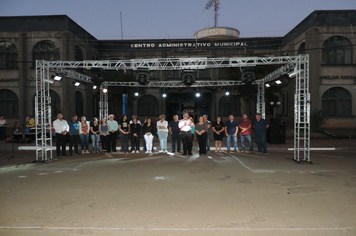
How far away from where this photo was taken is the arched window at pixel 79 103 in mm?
22422

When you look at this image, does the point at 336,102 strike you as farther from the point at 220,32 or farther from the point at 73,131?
the point at 73,131

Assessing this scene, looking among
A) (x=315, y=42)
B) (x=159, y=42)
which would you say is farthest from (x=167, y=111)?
→ (x=315, y=42)

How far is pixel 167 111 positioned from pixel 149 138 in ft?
59.5

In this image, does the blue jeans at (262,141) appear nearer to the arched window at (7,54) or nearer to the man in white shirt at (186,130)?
the man in white shirt at (186,130)

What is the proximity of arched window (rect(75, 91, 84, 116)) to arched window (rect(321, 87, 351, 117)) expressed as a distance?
74.0 ft

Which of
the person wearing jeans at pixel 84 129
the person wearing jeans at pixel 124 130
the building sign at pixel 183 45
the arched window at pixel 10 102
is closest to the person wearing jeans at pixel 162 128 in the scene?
the person wearing jeans at pixel 124 130

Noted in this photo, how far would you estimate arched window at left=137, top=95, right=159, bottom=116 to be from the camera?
27.8m

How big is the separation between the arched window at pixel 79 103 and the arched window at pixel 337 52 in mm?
22958

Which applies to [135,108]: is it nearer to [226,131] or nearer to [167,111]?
[167,111]

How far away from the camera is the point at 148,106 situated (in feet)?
91.3

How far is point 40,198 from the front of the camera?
488 centimetres

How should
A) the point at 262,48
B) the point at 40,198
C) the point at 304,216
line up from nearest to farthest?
the point at 304,216, the point at 40,198, the point at 262,48

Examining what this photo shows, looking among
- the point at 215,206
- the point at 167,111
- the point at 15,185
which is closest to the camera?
the point at 215,206

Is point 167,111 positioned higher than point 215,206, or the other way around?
point 167,111
